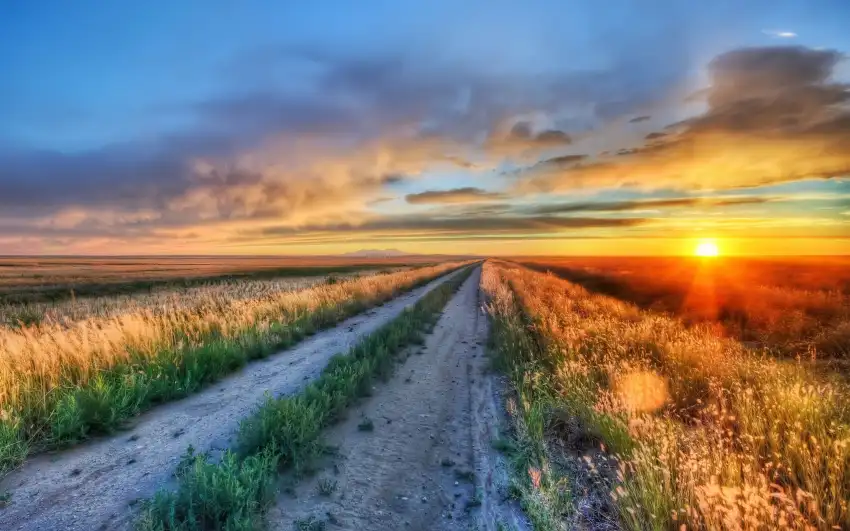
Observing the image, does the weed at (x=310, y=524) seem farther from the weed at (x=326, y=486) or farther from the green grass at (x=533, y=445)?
the green grass at (x=533, y=445)

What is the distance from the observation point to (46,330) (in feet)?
33.2

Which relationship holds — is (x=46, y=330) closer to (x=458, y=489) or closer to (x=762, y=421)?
(x=458, y=489)

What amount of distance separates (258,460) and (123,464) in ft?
6.49

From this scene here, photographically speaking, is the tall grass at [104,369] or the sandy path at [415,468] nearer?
the sandy path at [415,468]

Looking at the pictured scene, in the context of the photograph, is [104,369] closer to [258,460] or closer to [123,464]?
[123,464]

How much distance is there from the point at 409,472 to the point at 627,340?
6808 mm

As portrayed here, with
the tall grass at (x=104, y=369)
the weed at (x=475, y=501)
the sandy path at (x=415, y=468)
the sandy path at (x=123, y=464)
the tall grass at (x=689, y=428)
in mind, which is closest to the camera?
the tall grass at (x=689, y=428)

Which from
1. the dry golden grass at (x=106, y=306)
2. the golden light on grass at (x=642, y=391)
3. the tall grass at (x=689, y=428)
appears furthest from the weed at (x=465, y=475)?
the dry golden grass at (x=106, y=306)

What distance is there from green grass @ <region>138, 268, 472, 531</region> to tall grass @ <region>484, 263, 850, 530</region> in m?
3.08

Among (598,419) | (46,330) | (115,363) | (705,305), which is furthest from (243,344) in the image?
(705,305)

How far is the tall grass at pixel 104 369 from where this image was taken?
20.3 feet

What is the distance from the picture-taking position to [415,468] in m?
5.77

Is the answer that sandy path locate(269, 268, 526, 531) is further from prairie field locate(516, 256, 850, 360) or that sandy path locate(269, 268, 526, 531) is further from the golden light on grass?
prairie field locate(516, 256, 850, 360)

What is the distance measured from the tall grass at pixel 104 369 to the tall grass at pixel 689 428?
6.73 meters
